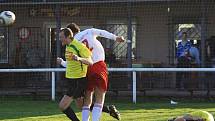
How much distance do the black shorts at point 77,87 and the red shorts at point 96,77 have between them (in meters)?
0.12

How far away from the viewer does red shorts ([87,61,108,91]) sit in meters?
9.58

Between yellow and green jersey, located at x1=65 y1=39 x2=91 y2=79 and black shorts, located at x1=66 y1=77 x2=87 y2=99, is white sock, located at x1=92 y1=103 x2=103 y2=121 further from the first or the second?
yellow and green jersey, located at x1=65 y1=39 x2=91 y2=79

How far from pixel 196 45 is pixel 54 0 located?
189 inches

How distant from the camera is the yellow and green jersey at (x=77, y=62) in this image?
9.39m

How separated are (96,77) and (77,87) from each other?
0.39 m

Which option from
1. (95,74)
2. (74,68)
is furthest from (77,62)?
(95,74)

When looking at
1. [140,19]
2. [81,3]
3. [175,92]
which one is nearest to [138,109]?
[175,92]

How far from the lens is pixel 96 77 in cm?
962

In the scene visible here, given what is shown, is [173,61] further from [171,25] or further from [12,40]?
[12,40]

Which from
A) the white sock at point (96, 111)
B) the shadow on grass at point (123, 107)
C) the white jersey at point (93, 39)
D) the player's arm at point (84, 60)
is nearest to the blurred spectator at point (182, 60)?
the shadow on grass at point (123, 107)

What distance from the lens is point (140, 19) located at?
19984mm

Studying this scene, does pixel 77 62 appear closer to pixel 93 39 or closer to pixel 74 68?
pixel 74 68

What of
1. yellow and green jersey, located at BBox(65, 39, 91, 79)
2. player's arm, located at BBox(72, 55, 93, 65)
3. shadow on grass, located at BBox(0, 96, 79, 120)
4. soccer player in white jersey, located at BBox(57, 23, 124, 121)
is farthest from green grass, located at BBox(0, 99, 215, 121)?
player's arm, located at BBox(72, 55, 93, 65)

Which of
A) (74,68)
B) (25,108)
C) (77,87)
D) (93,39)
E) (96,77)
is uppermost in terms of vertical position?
(93,39)
